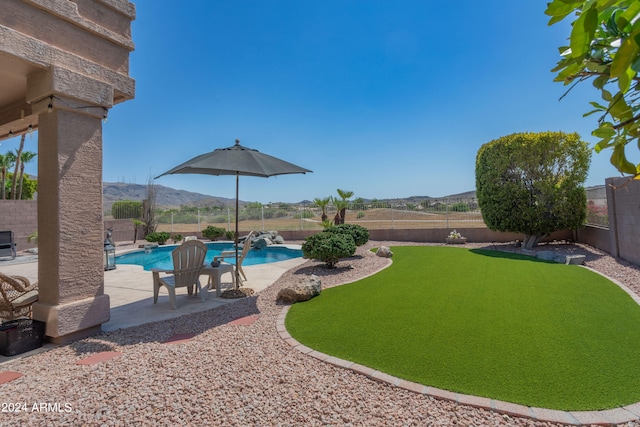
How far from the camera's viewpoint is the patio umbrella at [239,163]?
548 cm

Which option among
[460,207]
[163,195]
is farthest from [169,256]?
[163,195]

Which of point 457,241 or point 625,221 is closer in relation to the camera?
point 625,221

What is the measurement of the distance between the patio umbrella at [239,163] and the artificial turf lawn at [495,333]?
2.45m

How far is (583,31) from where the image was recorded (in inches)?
24.4

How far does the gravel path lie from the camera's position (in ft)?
8.02

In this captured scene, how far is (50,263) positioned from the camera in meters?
3.90

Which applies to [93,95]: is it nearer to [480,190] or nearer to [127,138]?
[480,190]

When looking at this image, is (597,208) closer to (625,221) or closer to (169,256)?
(625,221)

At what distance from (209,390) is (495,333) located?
322 centimetres

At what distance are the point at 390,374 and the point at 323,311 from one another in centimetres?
199

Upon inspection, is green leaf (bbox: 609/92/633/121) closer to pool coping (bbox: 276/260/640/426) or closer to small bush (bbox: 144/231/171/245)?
pool coping (bbox: 276/260/640/426)

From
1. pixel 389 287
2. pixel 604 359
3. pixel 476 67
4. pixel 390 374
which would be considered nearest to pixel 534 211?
pixel 476 67

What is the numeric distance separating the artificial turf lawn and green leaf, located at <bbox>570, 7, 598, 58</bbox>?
2.81 metres

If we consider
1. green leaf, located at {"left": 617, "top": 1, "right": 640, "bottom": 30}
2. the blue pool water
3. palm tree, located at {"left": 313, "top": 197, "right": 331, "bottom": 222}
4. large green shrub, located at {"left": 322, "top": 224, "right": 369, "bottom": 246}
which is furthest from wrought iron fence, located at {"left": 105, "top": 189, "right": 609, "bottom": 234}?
green leaf, located at {"left": 617, "top": 1, "right": 640, "bottom": 30}
